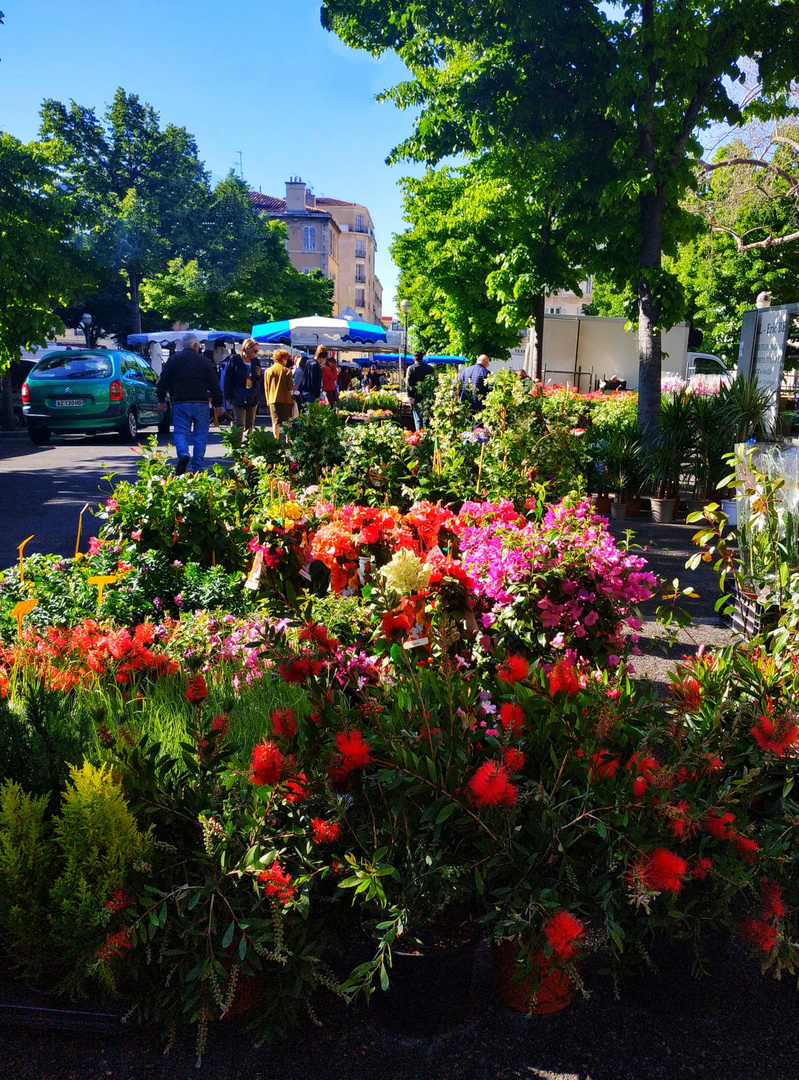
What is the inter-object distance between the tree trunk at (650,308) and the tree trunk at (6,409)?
49.0 ft

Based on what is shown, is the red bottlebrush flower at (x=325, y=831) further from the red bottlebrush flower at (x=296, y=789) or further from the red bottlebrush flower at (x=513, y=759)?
the red bottlebrush flower at (x=513, y=759)

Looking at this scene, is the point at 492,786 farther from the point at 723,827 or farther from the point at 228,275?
the point at 228,275

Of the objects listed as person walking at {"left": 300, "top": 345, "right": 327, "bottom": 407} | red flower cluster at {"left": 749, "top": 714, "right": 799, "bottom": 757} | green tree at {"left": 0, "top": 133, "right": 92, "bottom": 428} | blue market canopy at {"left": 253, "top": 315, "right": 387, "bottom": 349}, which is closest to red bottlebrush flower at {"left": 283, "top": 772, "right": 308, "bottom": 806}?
red flower cluster at {"left": 749, "top": 714, "right": 799, "bottom": 757}

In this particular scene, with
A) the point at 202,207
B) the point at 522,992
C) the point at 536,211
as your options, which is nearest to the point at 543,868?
the point at 522,992

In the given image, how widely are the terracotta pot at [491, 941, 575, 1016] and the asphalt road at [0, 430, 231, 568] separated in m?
3.34

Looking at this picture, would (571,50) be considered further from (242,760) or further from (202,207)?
(202,207)

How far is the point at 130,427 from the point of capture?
1716 centimetres

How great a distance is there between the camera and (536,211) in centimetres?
1834

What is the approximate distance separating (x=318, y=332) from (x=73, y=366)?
750 centimetres

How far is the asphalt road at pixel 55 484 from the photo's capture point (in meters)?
Result: 7.78

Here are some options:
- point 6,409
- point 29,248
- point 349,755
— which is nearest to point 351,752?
point 349,755

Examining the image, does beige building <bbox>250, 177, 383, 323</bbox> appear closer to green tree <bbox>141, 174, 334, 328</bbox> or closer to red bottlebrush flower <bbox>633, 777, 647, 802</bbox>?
green tree <bbox>141, 174, 334, 328</bbox>

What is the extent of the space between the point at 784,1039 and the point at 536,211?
18.5 m

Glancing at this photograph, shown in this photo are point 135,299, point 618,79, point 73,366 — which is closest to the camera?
point 618,79
